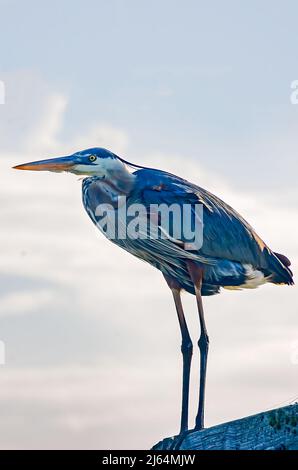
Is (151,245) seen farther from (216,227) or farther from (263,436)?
(263,436)

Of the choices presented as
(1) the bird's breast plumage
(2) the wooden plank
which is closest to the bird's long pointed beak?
(1) the bird's breast plumage

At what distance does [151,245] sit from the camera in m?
14.6

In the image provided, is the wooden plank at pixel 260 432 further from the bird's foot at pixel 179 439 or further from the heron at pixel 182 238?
the heron at pixel 182 238

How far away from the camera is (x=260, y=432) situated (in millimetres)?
12359

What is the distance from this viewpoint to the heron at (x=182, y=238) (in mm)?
14617

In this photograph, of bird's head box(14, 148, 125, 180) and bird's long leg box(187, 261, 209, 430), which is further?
bird's head box(14, 148, 125, 180)

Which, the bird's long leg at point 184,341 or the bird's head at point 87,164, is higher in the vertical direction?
the bird's head at point 87,164

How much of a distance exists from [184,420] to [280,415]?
2493 mm

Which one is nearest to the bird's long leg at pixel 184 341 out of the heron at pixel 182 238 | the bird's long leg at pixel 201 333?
the heron at pixel 182 238

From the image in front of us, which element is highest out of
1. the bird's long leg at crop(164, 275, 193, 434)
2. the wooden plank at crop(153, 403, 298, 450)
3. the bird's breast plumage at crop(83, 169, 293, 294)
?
the bird's breast plumage at crop(83, 169, 293, 294)

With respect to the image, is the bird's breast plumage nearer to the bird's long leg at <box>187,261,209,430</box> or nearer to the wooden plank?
the bird's long leg at <box>187,261,209,430</box>

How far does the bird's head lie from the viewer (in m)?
14.9

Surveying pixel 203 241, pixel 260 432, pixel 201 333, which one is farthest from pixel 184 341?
pixel 260 432
